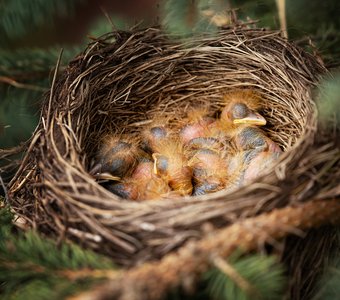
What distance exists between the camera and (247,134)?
1.34m

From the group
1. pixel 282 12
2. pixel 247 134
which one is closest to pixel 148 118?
pixel 247 134

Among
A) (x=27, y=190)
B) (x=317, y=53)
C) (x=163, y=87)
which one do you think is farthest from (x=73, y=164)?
(x=317, y=53)

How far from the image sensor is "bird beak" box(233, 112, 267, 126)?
1.33 meters

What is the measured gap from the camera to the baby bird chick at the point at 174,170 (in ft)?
4.18

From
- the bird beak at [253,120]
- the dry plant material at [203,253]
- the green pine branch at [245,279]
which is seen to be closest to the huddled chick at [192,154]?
the bird beak at [253,120]

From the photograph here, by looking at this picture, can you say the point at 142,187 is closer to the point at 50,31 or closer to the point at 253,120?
the point at 253,120

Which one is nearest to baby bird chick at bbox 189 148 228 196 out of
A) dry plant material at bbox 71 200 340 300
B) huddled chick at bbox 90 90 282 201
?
huddled chick at bbox 90 90 282 201

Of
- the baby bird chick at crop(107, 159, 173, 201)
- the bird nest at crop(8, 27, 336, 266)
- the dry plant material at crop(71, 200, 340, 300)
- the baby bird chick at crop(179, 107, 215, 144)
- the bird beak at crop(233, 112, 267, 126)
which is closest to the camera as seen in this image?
the dry plant material at crop(71, 200, 340, 300)

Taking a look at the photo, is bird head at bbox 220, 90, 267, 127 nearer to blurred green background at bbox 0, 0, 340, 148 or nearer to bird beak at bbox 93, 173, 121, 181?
blurred green background at bbox 0, 0, 340, 148

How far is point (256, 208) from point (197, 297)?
0.17 m

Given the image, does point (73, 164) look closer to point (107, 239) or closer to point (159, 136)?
point (107, 239)

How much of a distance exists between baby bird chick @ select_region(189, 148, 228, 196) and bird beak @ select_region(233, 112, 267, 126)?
0.36 feet

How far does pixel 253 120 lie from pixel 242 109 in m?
0.04

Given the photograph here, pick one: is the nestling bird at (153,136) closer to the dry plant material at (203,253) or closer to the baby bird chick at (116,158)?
the baby bird chick at (116,158)
